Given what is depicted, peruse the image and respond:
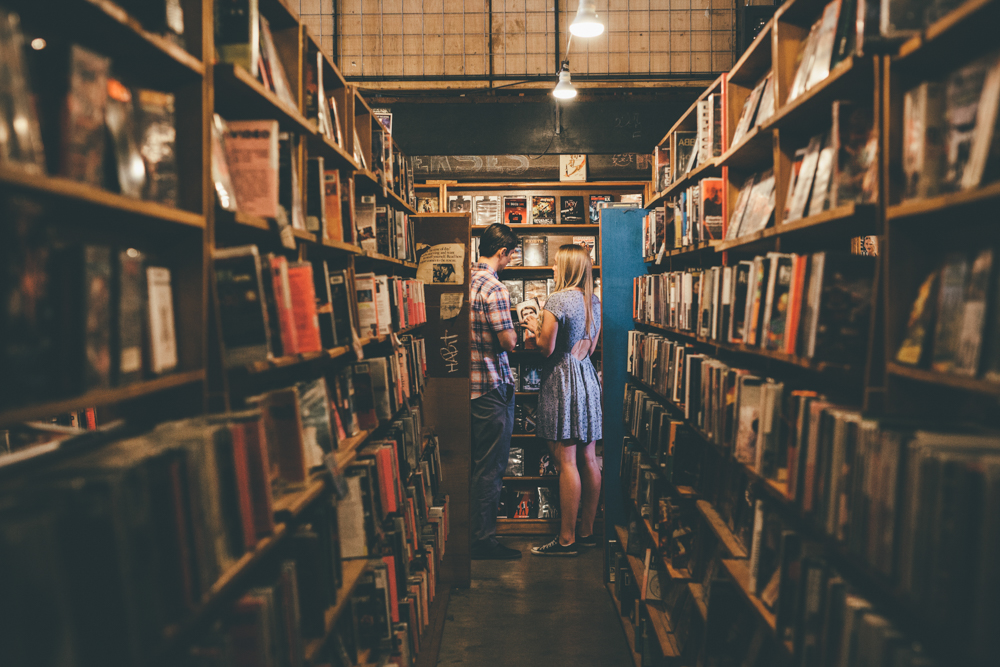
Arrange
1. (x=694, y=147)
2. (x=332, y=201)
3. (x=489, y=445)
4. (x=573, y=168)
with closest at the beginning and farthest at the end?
(x=332, y=201) < (x=694, y=147) < (x=489, y=445) < (x=573, y=168)

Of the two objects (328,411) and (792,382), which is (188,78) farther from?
(792,382)

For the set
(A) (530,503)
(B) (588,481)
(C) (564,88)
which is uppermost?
(C) (564,88)

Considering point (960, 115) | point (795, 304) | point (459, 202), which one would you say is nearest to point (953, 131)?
point (960, 115)

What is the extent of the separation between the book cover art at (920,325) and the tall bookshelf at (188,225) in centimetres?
122

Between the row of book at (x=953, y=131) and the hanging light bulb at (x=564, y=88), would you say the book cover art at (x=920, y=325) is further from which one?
the hanging light bulb at (x=564, y=88)

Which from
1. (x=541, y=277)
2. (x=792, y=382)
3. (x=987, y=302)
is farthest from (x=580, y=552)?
(x=987, y=302)

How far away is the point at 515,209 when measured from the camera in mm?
4496

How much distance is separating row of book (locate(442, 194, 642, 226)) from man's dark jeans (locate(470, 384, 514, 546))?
5.09 feet

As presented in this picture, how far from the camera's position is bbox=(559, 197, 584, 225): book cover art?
177 inches

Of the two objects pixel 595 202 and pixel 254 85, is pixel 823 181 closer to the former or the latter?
pixel 254 85

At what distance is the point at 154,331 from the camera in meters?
0.95

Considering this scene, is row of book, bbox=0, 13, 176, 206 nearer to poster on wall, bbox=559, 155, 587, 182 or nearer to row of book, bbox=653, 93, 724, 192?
row of book, bbox=653, 93, 724, 192

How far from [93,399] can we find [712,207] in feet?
6.39

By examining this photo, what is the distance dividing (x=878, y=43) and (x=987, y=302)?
499 mm
